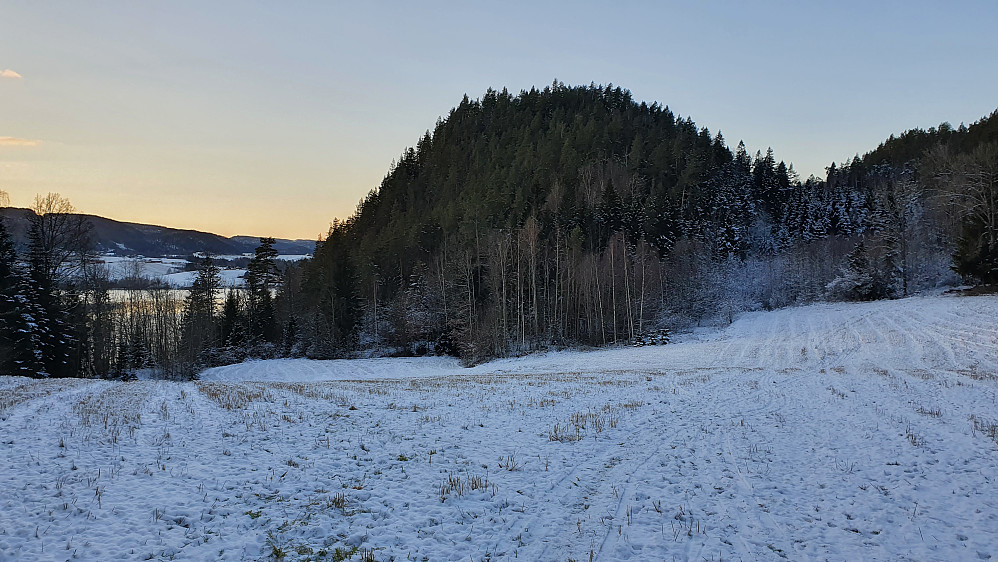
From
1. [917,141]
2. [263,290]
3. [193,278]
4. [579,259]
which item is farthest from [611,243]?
[917,141]

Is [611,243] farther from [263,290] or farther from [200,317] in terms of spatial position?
[200,317]

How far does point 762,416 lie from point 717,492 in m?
6.70

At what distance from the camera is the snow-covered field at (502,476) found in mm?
6062

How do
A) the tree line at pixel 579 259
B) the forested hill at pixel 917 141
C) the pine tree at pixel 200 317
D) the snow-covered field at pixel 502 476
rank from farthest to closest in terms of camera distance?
the forested hill at pixel 917 141
the pine tree at pixel 200 317
the tree line at pixel 579 259
the snow-covered field at pixel 502 476

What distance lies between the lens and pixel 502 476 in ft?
28.3

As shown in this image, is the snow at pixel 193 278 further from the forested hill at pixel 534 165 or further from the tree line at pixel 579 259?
the forested hill at pixel 534 165

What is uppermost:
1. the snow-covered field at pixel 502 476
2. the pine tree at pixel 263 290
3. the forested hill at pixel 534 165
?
the forested hill at pixel 534 165

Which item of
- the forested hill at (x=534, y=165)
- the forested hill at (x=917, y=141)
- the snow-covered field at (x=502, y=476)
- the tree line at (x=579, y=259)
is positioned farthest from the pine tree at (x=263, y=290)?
the forested hill at (x=917, y=141)

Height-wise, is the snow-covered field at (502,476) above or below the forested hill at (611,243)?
below

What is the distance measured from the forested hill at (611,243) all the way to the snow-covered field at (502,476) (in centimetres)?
3522

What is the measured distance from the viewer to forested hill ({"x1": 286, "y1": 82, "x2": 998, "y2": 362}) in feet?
173

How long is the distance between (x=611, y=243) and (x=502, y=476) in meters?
46.5

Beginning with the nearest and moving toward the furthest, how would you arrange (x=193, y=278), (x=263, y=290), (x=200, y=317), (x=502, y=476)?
(x=502, y=476)
(x=200, y=317)
(x=263, y=290)
(x=193, y=278)

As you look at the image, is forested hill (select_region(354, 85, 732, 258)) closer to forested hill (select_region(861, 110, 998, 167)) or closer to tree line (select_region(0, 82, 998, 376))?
tree line (select_region(0, 82, 998, 376))
